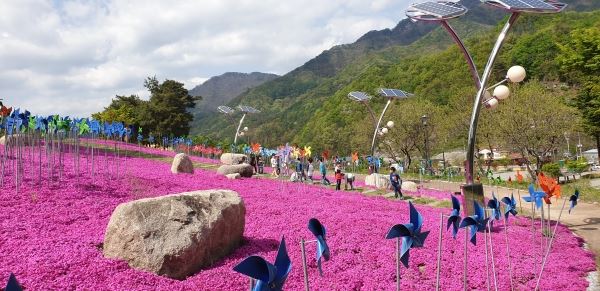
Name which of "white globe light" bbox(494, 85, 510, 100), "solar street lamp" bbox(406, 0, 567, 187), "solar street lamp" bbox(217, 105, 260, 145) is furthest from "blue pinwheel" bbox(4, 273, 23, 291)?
"solar street lamp" bbox(217, 105, 260, 145)

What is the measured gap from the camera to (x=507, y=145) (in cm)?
4334

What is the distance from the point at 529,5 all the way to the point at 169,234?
14.0 metres

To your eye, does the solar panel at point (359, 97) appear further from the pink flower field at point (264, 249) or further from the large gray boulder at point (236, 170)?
the pink flower field at point (264, 249)

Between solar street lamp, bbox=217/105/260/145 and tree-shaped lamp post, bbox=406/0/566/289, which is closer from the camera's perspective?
tree-shaped lamp post, bbox=406/0/566/289

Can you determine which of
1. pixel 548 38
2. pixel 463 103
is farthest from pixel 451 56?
pixel 463 103

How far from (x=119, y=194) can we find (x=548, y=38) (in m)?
113

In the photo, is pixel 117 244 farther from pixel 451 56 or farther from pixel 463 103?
pixel 451 56

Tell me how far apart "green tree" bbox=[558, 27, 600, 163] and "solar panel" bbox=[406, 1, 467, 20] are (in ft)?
106

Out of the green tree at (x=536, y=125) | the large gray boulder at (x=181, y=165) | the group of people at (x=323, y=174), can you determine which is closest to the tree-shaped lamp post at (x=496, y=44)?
the group of people at (x=323, y=174)

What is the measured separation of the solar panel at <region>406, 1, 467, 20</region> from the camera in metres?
16.0

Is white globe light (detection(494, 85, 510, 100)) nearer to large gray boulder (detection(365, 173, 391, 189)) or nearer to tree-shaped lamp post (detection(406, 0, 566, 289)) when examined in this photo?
tree-shaped lamp post (detection(406, 0, 566, 289))

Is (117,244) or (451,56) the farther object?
(451,56)

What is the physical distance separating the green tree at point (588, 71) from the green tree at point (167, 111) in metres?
58.2

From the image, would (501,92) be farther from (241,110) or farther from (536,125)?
(241,110)
